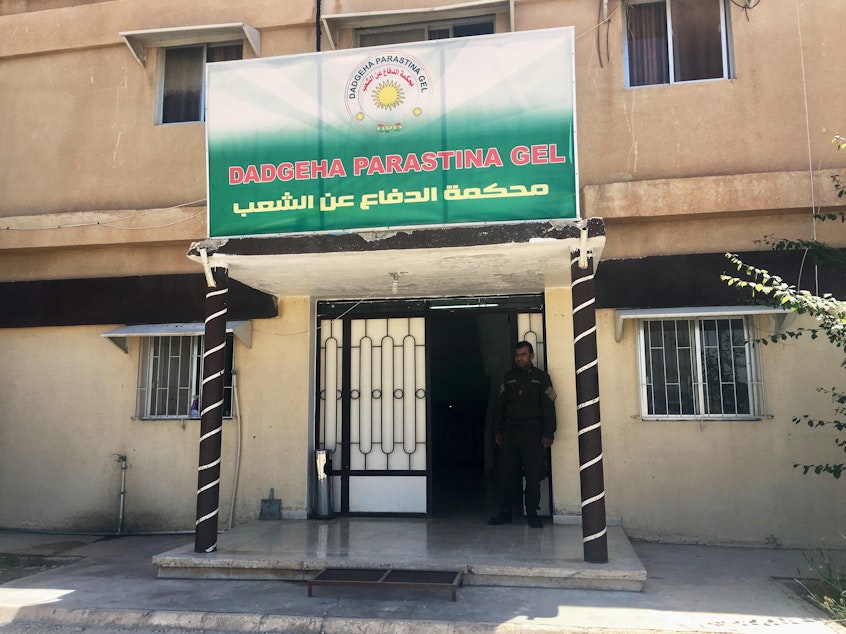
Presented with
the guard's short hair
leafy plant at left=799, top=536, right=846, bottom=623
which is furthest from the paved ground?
the guard's short hair

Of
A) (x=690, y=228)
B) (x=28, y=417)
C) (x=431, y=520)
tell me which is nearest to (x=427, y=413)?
(x=431, y=520)

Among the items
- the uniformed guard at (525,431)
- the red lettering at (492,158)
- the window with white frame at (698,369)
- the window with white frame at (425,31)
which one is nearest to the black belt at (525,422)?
the uniformed guard at (525,431)

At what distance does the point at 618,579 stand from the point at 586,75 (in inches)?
216

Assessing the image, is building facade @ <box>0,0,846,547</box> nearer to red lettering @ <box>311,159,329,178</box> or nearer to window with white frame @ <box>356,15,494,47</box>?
window with white frame @ <box>356,15,494,47</box>

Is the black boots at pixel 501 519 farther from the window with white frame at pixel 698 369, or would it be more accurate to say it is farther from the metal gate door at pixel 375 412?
the window with white frame at pixel 698 369

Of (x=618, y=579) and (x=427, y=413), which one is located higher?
(x=427, y=413)

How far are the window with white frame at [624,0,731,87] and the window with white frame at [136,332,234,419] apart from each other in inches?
235

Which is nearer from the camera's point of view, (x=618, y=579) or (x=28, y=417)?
(x=618, y=579)

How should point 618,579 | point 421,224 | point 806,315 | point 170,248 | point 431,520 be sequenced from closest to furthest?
point 618,579, point 421,224, point 806,315, point 431,520, point 170,248

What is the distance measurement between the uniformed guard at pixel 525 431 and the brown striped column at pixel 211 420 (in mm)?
2991

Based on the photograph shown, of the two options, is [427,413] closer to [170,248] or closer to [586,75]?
[170,248]

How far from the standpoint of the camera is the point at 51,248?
8938 millimetres

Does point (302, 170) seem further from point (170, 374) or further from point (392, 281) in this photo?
point (170, 374)

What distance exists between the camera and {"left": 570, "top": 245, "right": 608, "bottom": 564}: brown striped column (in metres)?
5.89
